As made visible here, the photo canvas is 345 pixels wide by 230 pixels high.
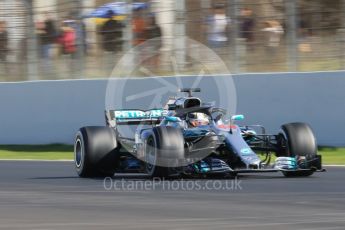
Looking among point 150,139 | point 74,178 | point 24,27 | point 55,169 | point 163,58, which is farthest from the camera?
point 24,27

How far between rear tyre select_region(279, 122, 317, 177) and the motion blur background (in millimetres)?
4693

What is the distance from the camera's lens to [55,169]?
14328 mm

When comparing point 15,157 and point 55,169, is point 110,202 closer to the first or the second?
point 55,169

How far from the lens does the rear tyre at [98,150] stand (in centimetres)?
1225

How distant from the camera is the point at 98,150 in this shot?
40.2 feet

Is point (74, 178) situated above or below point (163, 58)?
below

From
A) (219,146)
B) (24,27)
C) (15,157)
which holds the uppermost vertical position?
(24,27)

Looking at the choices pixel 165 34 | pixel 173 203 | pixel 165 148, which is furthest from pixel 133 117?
pixel 165 34

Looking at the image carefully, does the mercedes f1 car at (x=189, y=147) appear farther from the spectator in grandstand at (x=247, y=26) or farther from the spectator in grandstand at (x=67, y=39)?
the spectator in grandstand at (x=67, y=39)

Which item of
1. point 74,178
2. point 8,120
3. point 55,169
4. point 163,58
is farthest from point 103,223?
point 8,120

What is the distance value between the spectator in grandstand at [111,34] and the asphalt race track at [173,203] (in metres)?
6.13

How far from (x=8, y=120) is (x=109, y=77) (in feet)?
8.12

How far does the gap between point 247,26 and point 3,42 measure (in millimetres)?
6000

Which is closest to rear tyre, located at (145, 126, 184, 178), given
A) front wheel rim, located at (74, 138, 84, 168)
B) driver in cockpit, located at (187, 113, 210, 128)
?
driver in cockpit, located at (187, 113, 210, 128)
